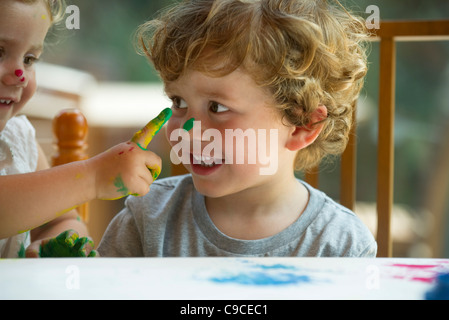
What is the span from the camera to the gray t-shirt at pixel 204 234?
794 mm

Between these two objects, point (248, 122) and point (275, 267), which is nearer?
point (275, 267)

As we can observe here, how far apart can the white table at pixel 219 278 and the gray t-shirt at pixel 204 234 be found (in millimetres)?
277

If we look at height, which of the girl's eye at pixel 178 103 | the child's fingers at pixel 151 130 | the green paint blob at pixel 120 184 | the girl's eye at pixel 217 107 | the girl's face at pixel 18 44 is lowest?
the green paint blob at pixel 120 184

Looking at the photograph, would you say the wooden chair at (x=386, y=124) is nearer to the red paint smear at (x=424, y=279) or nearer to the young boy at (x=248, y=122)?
the young boy at (x=248, y=122)

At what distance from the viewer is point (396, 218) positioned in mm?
2371

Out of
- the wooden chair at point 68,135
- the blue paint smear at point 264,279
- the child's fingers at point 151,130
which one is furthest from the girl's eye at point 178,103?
the blue paint smear at point 264,279

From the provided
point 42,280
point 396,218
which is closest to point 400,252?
point 396,218

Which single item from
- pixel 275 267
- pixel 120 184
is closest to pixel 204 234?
pixel 120 184

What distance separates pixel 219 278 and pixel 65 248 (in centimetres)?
33

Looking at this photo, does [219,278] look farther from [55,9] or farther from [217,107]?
[55,9]

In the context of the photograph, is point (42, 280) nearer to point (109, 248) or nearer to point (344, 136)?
point (109, 248)

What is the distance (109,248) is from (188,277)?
410 millimetres

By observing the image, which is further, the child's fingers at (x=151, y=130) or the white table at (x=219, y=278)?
the child's fingers at (x=151, y=130)

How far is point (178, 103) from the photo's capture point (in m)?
0.76
